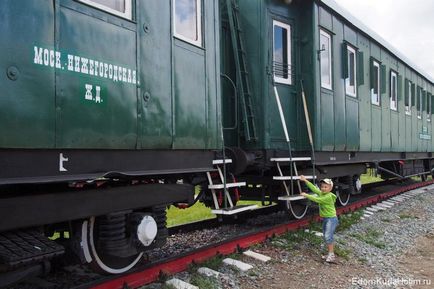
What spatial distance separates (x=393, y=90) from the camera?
12.4 metres

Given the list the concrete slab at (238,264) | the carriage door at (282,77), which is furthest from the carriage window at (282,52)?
the concrete slab at (238,264)

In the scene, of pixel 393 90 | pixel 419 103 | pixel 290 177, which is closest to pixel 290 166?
pixel 290 177

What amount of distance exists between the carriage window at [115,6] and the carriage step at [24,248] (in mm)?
1852

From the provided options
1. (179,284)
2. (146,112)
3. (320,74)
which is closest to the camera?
(146,112)

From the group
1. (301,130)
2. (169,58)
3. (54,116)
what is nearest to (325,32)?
(301,130)

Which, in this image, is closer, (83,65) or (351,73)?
(83,65)

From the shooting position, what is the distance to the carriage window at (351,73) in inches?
360

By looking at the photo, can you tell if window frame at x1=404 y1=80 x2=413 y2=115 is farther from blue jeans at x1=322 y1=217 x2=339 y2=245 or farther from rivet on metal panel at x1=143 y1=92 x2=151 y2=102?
rivet on metal panel at x1=143 y1=92 x2=151 y2=102

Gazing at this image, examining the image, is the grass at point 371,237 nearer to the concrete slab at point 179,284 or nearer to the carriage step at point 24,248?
the concrete slab at point 179,284

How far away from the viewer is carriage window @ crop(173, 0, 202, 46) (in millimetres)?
4879

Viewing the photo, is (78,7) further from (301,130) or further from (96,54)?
(301,130)

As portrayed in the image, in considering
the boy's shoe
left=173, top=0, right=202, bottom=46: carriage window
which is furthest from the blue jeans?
left=173, top=0, right=202, bottom=46: carriage window

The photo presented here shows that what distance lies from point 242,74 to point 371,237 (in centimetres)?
336

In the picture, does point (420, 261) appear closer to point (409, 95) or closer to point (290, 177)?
point (290, 177)
